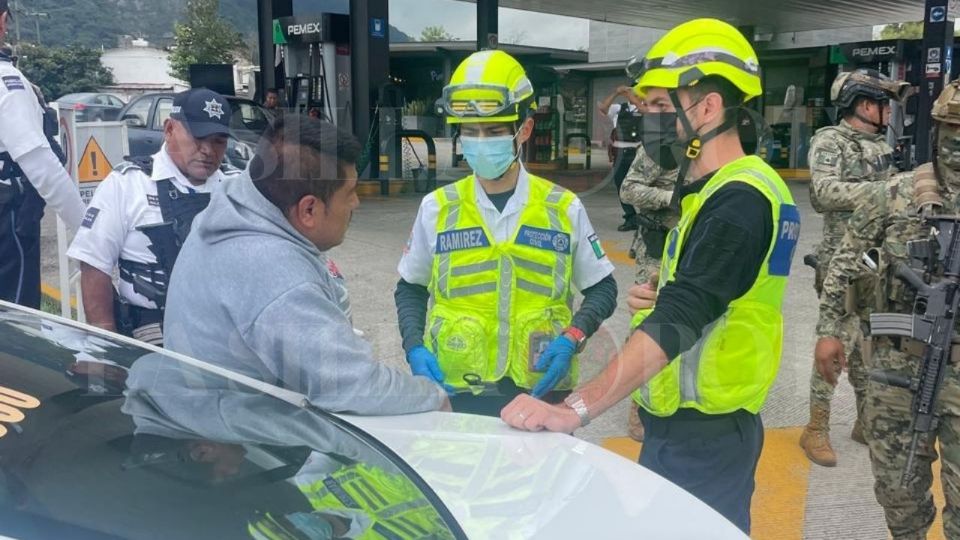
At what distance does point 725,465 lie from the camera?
2012mm

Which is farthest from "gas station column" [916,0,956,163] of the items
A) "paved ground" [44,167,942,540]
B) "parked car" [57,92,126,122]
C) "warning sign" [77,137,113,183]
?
"warning sign" [77,137,113,183]

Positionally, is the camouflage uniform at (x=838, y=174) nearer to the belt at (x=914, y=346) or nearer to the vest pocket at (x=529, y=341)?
the belt at (x=914, y=346)

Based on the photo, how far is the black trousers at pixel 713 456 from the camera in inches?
78.8

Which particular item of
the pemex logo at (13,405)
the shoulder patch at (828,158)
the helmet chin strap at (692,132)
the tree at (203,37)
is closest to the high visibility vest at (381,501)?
the pemex logo at (13,405)

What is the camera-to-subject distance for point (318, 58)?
45.3 feet

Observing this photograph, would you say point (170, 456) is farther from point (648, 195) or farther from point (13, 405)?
point (648, 195)

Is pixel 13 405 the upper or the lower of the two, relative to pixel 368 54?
lower

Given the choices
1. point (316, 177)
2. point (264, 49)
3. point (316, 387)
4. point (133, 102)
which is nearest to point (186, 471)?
point (316, 387)

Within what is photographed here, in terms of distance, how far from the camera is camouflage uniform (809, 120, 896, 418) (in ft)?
13.2

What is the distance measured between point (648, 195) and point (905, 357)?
7.06ft

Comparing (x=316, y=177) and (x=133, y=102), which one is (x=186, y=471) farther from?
(x=133, y=102)

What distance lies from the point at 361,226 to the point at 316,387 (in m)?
8.50

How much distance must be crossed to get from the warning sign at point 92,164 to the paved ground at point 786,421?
1894 mm

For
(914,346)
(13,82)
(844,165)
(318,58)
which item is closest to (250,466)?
(914,346)
